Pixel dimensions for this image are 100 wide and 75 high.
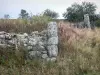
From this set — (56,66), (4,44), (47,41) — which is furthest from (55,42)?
(4,44)

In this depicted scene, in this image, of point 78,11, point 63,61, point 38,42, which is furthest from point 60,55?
point 78,11

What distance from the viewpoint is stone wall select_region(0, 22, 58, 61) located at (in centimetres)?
1348

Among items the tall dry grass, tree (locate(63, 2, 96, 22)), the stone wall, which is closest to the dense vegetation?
the tall dry grass

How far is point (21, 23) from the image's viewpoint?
14.9 m

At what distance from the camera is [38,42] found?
13680mm

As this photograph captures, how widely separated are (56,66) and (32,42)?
164 centimetres

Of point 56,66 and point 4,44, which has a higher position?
point 4,44

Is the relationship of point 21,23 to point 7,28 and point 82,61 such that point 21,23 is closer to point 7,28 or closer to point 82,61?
point 7,28

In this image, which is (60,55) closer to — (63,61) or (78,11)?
(63,61)

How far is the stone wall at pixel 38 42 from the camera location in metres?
13.5

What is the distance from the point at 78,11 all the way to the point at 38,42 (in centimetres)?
1571

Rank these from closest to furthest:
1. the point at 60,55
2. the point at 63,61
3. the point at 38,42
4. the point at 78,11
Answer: the point at 63,61
the point at 38,42
the point at 60,55
the point at 78,11

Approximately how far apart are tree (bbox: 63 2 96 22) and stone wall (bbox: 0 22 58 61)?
13.7 metres

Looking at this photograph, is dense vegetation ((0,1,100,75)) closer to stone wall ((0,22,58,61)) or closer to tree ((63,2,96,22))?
stone wall ((0,22,58,61))
